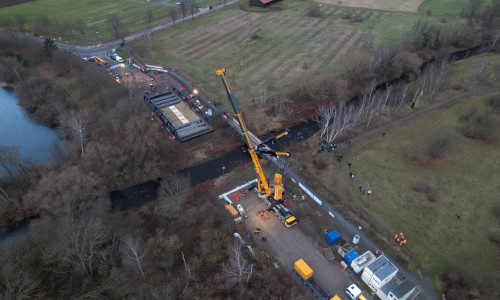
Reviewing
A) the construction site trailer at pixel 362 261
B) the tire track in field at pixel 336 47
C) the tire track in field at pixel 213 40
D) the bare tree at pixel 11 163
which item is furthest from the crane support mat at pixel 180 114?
the tire track in field at pixel 336 47

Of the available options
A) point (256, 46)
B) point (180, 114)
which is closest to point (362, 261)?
point (180, 114)

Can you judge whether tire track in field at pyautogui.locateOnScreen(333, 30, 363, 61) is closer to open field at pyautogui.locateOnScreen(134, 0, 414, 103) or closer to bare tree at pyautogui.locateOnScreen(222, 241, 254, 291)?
open field at pyautogui.locateOnScreen(134, 0, 414, 103)

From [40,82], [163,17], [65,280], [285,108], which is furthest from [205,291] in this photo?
[163,17]

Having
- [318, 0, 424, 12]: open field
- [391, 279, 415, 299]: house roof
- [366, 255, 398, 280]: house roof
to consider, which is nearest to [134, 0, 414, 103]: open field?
[318, 0, 424, 12]: open field

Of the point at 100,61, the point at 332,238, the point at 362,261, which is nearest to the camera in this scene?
the point at 362,261

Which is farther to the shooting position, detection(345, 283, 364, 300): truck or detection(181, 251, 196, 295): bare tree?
detection(345, 283, 364, 300): truck

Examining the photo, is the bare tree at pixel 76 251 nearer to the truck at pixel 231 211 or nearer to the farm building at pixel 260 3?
the truck at pixel 231 211

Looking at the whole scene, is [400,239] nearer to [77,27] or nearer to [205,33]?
[205,33]
